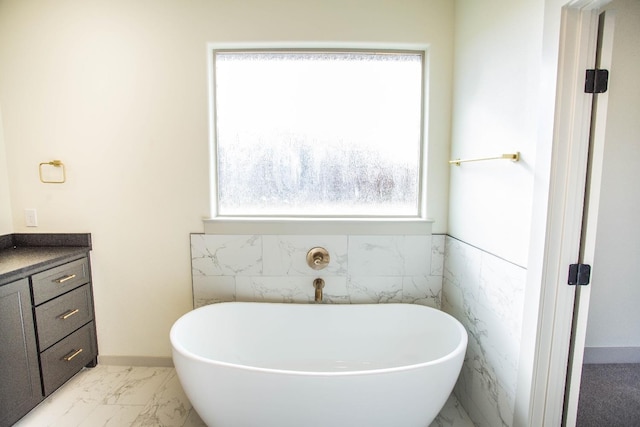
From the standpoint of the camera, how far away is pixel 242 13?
5.93ft

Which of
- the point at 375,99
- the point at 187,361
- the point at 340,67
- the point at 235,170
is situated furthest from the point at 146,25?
the point at 187,361

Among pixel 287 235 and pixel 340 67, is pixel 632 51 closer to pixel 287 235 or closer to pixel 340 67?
pixel 340 67

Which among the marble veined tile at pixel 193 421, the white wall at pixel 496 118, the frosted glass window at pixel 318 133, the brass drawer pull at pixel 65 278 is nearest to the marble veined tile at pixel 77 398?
the marble veined tile at pixel 193 421

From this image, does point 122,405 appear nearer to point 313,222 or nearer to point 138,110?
point 313,222

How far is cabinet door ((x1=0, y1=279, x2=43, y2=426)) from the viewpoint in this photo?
1.43 meters

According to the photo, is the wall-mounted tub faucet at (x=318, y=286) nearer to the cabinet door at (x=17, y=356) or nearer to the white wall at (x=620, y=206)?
the cabinet door at (x=17, y=356)

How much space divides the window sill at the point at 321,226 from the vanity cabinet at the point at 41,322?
0.90 meters

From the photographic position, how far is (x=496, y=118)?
1405 millimetres

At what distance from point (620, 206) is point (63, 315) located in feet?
12.2

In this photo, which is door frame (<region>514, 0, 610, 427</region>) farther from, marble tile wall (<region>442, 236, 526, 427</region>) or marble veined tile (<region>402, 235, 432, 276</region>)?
marble veined tile (<region>402, 235, 432, 276</region>)

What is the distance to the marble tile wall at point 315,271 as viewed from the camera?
1.95 meters

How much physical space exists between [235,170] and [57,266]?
1.22 m

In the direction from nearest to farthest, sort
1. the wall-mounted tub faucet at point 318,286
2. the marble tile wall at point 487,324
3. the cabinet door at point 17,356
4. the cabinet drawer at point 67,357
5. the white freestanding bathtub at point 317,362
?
1. the white freestanding bathtub at point 317,362
2. the marble tile wall at point 487,324
3. the cabinet door at point 17,356
4. the cabinet drawer at point 67,357
5. the wall-mounted tub faucet at point 318,286

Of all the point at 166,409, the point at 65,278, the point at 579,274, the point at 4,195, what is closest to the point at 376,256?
the point at 579,274
